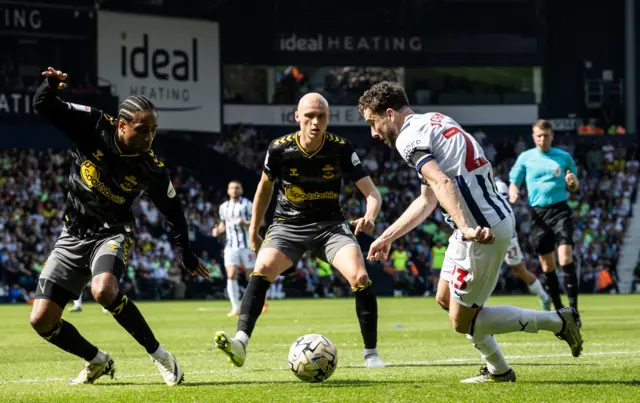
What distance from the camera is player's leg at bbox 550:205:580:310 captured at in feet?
47.9

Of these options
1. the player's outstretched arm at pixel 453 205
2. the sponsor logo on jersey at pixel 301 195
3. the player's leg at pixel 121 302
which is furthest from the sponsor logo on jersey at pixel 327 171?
the player's outstretched arm at pixel 453 205

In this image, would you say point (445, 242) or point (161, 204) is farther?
point (445, 242)

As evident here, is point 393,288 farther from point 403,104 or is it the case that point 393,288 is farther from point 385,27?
point 403,104

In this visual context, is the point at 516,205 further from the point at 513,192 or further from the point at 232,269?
the point at 513,192

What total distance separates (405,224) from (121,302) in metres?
2.11

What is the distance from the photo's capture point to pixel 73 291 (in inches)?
318

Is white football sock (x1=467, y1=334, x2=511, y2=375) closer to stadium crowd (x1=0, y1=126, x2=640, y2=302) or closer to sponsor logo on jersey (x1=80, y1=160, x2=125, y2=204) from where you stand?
sponsor logo on jersey (x1=80, y1=160, x2=125, y2=204)

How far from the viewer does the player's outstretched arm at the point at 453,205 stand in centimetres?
671

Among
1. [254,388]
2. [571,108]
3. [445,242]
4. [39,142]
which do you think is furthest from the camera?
[571,108]

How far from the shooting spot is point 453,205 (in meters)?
6.78

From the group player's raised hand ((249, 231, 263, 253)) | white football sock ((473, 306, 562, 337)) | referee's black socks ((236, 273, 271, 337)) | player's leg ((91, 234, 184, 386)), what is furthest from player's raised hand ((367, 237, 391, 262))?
player's raised hand ((249, 231, 263, 253))

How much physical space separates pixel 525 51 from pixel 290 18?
366 inches

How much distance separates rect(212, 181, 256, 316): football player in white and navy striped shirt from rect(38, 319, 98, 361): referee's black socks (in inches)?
470

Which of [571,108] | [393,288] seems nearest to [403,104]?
[393,288]
